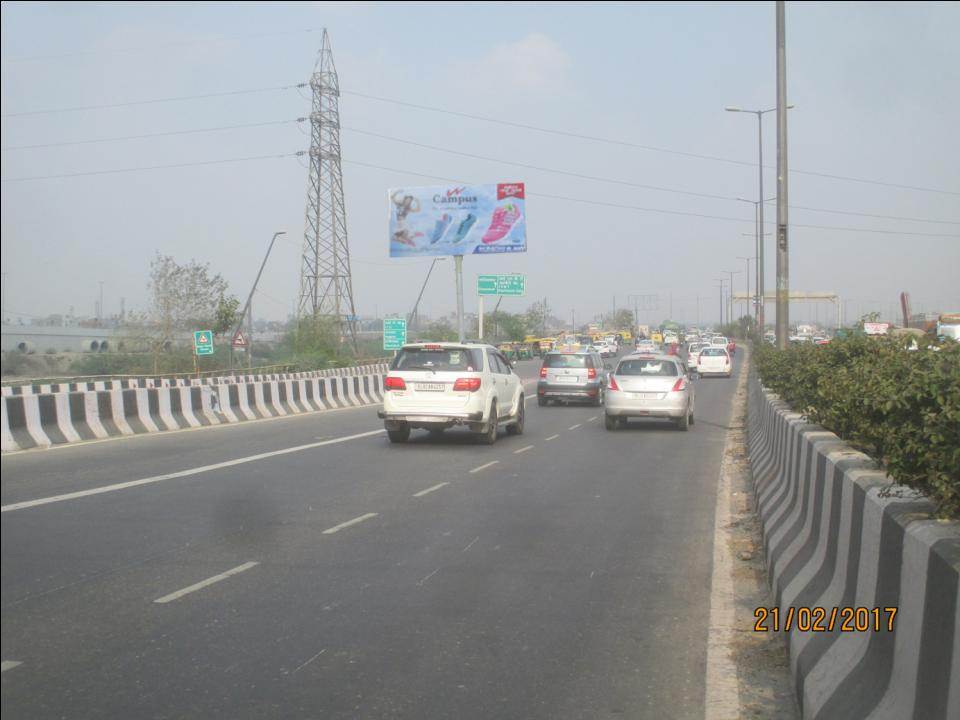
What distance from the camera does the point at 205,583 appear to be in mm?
7164

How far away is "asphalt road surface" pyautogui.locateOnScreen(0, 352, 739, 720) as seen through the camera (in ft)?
16.1

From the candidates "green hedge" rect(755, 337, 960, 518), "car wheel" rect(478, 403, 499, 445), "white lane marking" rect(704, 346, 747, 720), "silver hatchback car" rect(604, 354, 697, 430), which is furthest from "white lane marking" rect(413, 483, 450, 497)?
"silver hatchback car" rect(604, 354, 697, 430)

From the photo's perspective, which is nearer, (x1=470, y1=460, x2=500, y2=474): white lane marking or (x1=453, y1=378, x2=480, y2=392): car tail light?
(x1=470, y1=460, x2=500, y2=474): white lane marking

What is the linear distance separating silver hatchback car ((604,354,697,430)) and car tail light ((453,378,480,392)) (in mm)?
4798

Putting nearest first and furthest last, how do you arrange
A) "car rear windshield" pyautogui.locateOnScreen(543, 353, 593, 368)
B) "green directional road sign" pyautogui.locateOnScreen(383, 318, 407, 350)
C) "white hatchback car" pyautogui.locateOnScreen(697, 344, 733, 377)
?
"car rear windshield" pyautogui.locateOnScreen(543, 353, 593, 368) < "green directional road sign" pyautogui.locateOnScreen(383, 318, 407, 350) < "white hatchback car" pyautogui.locateOnScreen(697, 344, 733, 377)

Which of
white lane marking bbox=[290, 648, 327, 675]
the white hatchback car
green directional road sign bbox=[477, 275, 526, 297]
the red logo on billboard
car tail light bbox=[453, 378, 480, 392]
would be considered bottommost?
the white hatchback car

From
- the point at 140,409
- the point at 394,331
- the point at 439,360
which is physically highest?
the point at 394,331

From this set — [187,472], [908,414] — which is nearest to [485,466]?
[187,472]

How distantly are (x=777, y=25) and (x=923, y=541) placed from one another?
837 inches

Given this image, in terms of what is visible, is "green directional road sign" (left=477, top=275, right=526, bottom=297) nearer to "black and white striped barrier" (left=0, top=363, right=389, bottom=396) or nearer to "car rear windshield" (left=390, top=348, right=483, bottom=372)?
"black and white striped barrier" (left=0, top=363, right=389, bottom=396)

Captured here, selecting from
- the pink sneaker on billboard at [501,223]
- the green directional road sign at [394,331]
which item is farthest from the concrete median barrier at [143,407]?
the pink sneaker on billboard at [501,223]

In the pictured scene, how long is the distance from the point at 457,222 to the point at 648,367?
20664 millimetres

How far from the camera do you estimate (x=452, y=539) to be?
9.12 meters

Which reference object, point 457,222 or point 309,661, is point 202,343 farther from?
point 309,661
